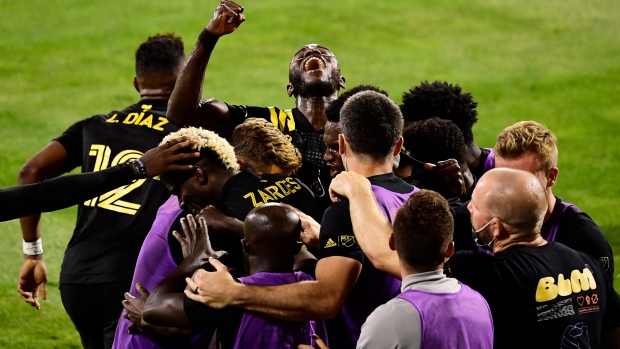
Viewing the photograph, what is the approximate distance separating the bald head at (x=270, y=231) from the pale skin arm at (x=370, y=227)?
10.2 inches

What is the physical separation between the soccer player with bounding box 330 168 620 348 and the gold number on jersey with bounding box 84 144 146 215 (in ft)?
6.79

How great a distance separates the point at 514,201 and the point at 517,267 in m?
0.26

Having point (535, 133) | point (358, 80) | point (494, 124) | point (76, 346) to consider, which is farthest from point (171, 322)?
point (358, 80)

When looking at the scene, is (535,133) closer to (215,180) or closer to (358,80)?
(215,180)

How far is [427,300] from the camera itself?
3316 millimetres

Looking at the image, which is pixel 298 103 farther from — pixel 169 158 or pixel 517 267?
pixel 517 267

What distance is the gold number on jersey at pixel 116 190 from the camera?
217 inches

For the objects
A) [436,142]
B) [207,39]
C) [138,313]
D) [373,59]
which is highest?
[373,59]

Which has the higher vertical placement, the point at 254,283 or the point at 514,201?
the point at 514,201

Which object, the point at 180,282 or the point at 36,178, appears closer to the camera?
the point at 180,282

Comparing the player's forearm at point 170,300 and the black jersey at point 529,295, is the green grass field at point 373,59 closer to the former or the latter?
the player's forearm at point 170,300

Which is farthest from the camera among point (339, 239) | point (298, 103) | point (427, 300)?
point (298, 103)

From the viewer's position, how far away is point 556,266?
3.74m

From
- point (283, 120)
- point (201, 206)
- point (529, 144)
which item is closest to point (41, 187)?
point (201, 206)
